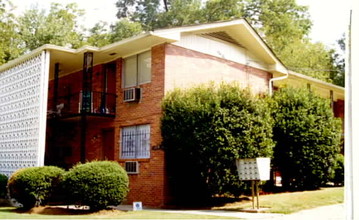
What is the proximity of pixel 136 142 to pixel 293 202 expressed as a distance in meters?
5.62

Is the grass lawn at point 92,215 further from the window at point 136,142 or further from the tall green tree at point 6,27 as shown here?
the tall green tree at point 6,27

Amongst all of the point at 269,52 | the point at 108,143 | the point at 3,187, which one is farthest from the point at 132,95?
the point at 269,52

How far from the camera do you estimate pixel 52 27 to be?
30875mm

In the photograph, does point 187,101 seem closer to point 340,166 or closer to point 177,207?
point 177,207

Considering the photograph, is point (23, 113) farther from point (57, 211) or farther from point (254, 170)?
point (254, 170)

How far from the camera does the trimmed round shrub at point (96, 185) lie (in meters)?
11.6

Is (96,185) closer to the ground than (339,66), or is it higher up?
closer to the ground

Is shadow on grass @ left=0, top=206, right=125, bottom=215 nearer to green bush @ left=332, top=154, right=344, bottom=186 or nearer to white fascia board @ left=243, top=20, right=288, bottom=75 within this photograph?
white fascia board @ left=243, top=20, right=288, bottom=75

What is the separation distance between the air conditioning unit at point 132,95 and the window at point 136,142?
956 millimetres

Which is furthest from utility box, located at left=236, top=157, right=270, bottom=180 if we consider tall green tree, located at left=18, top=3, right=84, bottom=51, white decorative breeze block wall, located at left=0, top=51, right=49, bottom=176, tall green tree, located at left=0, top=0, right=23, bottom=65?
tall green tree, located at left=18, top=3, right=84, bottom=51

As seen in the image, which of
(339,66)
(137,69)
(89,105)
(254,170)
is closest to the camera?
(254,170)

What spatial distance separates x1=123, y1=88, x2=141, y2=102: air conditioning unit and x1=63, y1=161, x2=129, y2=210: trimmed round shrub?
3.77 metres

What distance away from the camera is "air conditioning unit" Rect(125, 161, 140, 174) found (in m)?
A: 14.9

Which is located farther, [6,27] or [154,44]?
[6,27]
